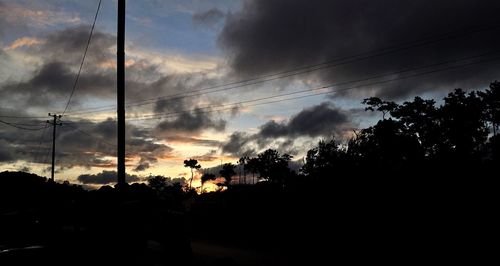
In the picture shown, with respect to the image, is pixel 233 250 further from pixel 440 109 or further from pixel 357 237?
pixel 440 109

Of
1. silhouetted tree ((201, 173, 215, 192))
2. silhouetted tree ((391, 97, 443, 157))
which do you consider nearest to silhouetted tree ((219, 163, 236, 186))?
silhouetted tree ((201, 173, 215, 192))

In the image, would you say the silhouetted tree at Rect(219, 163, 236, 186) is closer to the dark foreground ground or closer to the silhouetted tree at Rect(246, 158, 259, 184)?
the silhouetted tree at Rect(246, 158, 259, 184)

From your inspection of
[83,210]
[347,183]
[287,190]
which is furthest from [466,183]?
[83,210]

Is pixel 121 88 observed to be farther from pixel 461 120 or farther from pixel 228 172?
pixel 228 172

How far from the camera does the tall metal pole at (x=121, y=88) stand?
49.0 ft

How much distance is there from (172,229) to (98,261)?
382 inches

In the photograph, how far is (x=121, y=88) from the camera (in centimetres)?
1566

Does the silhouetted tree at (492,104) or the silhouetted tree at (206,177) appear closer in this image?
the silhouetted tree at (492,104)

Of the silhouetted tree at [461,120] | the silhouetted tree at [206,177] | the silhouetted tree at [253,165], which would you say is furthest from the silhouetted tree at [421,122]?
the silhouetted tree at [206,177]

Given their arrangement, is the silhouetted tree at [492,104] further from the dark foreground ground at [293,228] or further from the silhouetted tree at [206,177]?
the silhouetted tree at [206,177]

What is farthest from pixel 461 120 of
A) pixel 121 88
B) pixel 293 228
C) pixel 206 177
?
pixel 206 177

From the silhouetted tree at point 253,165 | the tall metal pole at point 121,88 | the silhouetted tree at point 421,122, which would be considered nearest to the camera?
the tall metal pole at point 121,88

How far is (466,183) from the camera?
44.2 feet

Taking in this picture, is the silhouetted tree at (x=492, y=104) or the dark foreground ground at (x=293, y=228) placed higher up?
the silhouetted tree at (x=492, y=104)
